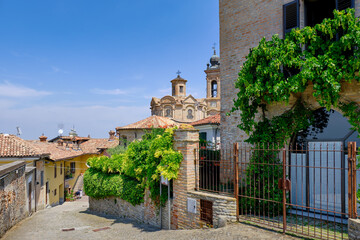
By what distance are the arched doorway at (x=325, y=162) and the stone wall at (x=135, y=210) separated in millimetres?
4452

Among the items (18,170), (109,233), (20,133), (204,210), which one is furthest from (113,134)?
(204,210)

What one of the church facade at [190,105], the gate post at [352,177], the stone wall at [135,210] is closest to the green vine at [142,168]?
the stone wall at [135,210]

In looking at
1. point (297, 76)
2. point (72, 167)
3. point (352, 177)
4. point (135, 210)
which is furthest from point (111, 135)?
point (352, 177)

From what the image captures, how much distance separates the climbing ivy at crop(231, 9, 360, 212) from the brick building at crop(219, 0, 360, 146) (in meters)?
0.63

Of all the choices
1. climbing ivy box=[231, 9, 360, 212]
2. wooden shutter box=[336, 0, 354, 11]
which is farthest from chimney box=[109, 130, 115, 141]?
wooden shutter box=[336, 0, 354, 11]

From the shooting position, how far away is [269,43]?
7.65 m

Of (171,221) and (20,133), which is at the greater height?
(20,133)

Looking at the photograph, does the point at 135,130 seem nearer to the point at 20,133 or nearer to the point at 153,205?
the point at 20,133

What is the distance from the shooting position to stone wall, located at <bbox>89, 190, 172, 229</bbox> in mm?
9230

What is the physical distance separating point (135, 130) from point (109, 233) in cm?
2332

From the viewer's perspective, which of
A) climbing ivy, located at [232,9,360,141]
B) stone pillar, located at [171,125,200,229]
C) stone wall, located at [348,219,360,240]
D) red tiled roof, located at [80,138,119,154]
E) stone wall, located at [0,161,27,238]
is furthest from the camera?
red tiled roof, located at [80,138,119,154]

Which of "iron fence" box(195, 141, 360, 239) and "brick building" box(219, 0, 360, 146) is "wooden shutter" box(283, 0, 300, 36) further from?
"iron fence" box(195, 141, 360, 239)

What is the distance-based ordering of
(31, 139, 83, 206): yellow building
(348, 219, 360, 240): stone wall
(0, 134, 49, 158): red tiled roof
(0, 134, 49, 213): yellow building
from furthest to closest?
(31, 139, 83, 206): yellow building, (0, 134, 49, 158): red tiled roof, (0, 134, 49, 213): yellow building, (348, 219, 360, 240): stone wall

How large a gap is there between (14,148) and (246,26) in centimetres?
1661
